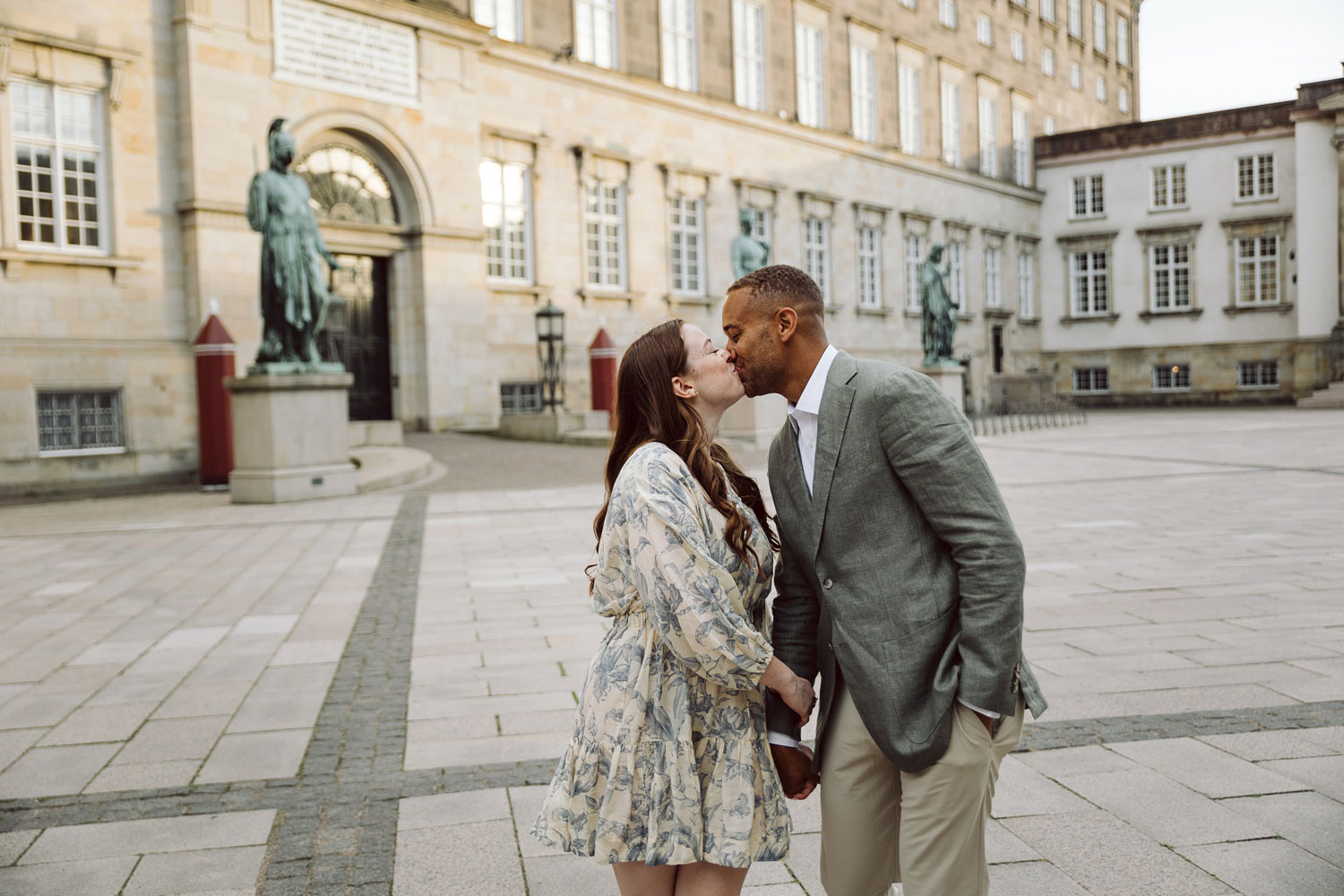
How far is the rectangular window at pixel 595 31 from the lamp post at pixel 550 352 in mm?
6827

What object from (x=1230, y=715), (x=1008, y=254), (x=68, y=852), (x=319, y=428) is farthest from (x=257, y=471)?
(x=1008, y=254)

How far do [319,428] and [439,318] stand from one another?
8.82 m

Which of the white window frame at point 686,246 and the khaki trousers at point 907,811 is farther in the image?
the white window frame at point 686,246

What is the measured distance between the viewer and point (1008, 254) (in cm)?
4684

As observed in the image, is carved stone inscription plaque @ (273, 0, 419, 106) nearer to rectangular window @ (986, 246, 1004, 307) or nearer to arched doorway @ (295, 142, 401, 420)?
arched doorway @ (295, 142, 401, 420)

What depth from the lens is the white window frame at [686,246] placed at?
3041cm

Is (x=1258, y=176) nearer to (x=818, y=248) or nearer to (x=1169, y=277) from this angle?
(x=1169, y=277)

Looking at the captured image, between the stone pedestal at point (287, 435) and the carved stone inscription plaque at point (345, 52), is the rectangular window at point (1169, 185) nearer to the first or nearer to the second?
the carved stone inscription plaque at point (345, 52)

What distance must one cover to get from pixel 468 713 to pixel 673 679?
3076 millimetres

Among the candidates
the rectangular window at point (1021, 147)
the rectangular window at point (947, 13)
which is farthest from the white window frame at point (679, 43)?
the rectangular window at point (1021, 147)

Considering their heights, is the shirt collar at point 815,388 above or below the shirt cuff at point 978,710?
above

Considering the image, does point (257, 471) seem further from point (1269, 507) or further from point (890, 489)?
point (890, 489)

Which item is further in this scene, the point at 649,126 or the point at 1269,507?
the point at 649,126

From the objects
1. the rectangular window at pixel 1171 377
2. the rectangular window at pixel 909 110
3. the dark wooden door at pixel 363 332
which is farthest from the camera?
the rectangular window at pixel 1171 377
